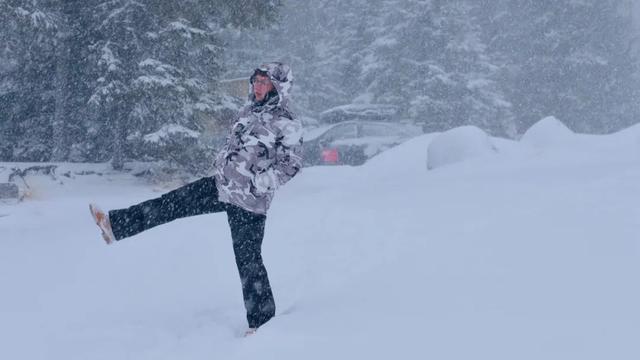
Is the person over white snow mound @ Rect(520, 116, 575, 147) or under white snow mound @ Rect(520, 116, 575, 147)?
over

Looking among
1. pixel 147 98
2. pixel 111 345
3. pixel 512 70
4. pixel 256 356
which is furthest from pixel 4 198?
pixel 512 70

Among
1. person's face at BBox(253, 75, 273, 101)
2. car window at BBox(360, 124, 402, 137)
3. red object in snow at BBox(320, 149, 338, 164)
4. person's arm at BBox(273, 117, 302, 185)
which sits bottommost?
red object in snow at BBox(320, 149, 338, 164)

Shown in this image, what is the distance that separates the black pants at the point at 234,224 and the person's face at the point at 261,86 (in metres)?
0.60

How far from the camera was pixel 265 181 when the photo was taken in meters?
3.56

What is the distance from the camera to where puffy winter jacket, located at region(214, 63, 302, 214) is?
3580 millimetres

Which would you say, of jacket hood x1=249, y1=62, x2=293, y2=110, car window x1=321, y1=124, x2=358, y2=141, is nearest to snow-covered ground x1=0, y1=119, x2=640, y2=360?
jacket hood x1=249, y1=62, x2=293, y2=110

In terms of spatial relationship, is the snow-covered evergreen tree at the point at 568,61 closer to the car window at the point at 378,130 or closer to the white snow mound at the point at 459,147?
the car window at the point at 378,130

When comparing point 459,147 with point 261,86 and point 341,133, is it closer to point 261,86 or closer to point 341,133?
point 341,133

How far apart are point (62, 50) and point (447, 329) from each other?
39.2 ft

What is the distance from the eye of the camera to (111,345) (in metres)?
3.41

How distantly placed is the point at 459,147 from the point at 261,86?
8.23 meters

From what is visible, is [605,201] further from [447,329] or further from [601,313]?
[447,329]

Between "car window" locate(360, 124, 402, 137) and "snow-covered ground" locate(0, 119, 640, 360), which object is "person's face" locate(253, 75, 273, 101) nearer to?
"snow-covered ground" locate(0, 119, 640, 360)

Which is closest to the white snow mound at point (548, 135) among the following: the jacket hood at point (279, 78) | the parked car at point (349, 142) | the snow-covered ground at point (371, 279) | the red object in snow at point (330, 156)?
the snow-covered ground at point (371, 279)
